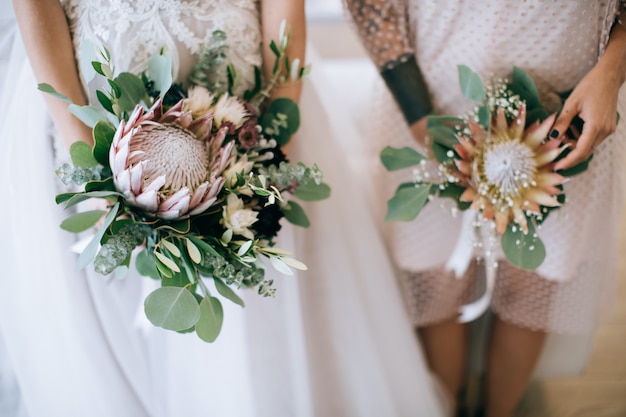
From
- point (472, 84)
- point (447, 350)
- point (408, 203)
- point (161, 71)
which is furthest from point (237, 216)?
point (447, 350)

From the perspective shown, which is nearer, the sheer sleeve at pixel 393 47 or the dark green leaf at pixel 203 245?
the dark green leaf at pixel 203 245

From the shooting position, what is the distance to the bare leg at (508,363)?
1.24 meters

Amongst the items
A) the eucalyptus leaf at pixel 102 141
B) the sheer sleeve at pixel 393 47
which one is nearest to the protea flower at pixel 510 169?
the sheer sleeve at pixel 393 47

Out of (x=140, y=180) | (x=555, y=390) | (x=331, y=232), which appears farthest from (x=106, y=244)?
(x=555, y=390)

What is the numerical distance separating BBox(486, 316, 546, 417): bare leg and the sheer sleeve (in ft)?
2.14

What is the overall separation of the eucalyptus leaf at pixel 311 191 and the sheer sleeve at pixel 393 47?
1.02 ft

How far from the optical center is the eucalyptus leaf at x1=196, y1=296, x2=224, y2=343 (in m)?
0.67

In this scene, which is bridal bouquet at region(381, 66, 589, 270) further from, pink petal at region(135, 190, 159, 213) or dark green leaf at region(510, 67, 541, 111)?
pink petal at region(135, 190, 159, 213)

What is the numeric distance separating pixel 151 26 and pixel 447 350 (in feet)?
3.52

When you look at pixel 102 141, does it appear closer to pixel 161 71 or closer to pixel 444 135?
pixel 161 71

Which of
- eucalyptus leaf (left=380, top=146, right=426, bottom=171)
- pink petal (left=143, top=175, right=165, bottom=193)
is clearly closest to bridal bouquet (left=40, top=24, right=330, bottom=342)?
pink petal (left=143, top=175, right=165, bottom=193)

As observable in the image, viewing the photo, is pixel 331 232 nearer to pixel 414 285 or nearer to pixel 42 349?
pixel 414 285

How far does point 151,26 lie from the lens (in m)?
0.76

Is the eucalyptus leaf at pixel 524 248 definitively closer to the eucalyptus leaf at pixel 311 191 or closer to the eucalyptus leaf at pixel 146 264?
the eucalyptus leaf at pixel 311 191
